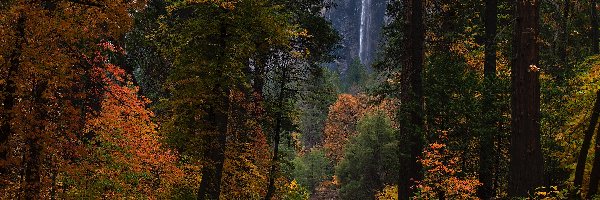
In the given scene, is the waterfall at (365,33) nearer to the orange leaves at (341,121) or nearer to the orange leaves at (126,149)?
the orange leaves at (341,121)

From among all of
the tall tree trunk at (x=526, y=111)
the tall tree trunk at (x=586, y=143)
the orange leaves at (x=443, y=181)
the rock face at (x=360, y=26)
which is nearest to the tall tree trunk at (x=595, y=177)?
the tall tree trunk at (x=586, y=143)

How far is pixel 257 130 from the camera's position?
23.0m

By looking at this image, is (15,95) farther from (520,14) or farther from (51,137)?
(520,14)

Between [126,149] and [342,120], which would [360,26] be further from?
[126,149]

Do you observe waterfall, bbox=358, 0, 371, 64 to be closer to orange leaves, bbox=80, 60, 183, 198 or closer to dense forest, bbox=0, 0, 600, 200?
dense forest, bbox=0, 0, 600, 200

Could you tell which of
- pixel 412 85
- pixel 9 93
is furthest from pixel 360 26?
pixel 9 93

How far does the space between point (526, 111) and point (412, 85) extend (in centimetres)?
475

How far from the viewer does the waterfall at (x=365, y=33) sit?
117 m

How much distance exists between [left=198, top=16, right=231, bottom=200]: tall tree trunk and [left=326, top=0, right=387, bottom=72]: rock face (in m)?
95.8

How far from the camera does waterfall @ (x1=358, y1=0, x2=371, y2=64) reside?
4596 inches

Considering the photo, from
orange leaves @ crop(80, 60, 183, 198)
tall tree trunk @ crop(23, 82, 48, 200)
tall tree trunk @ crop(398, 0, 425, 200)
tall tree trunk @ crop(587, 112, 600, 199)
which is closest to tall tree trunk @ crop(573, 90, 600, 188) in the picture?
tall tree trunk @ crop(587, 112, 600, 199)

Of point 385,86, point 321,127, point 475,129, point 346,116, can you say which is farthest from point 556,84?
point 321,127

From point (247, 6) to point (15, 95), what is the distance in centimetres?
608

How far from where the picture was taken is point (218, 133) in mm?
13547
